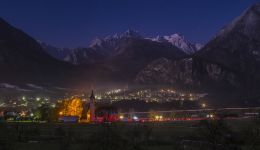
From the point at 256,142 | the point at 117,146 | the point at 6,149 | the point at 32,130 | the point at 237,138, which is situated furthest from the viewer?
the point at 32,130

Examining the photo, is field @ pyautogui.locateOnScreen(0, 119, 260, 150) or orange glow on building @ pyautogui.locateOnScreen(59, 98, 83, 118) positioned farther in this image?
orange glow on building @ pyautogui.locateOnScreen(59, 98, 83, 118)

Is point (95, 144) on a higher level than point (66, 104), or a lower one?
lower

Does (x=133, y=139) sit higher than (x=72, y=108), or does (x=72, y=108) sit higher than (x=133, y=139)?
(x=72, y=108)

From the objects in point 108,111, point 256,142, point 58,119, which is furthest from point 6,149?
point 108,111

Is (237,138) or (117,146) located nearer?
(117,146)

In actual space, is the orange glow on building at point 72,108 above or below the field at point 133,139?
above

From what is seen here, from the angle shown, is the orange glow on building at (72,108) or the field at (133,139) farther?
the orange glow on building at (72,108)

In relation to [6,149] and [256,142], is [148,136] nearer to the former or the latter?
[256,142]

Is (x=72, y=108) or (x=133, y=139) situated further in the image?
(x=72, y=108)

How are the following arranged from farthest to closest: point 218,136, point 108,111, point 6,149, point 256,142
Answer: point 108,111 < point 218,136 < point 256,142 < point 6,149

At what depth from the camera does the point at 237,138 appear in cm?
9088

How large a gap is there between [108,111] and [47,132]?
8091 cm

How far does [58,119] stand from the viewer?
567 feet

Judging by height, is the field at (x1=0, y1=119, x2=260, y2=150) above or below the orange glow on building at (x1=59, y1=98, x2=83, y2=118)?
below
